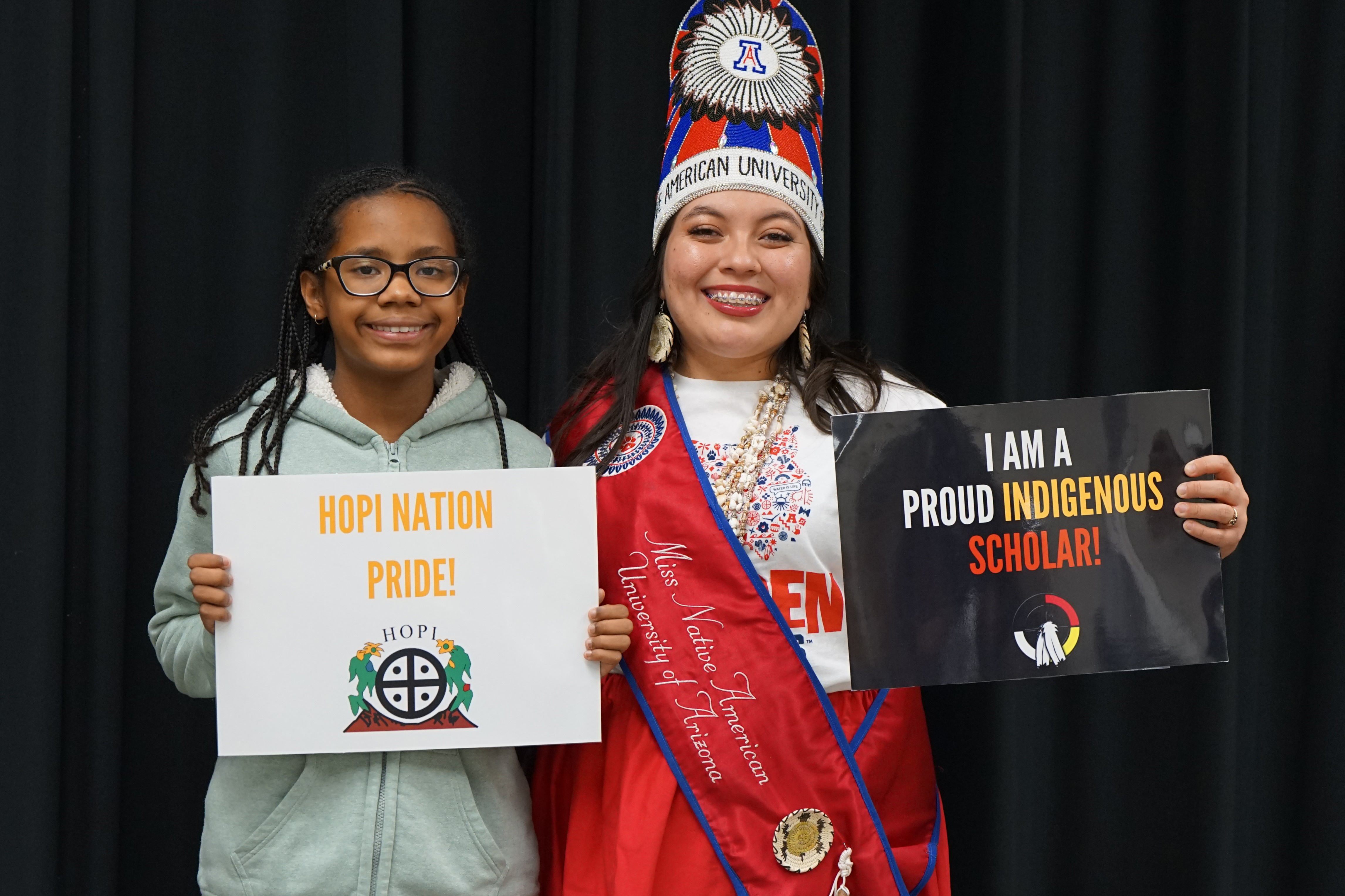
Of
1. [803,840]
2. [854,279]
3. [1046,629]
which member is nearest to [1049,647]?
[1046,629]

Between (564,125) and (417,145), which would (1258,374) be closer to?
(564,125)

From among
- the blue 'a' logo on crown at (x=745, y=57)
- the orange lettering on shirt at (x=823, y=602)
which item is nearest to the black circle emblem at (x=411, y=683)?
the orange lettering on shirt at (x=823, y=602)

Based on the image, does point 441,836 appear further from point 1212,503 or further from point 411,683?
point 1212,503

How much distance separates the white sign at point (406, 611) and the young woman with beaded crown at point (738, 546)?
16 centimetres

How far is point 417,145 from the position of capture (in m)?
2.05

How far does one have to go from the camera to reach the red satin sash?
1.50 metres

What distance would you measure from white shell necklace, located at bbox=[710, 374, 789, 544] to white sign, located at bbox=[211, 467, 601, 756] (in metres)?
0.22

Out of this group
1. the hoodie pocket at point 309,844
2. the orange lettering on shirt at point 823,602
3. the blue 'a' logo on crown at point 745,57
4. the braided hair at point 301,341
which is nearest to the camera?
the hoodie pocket at point 309,844

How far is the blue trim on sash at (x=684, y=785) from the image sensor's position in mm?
1491

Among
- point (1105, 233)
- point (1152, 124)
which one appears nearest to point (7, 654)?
point (1105, 233)

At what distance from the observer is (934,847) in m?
1.59

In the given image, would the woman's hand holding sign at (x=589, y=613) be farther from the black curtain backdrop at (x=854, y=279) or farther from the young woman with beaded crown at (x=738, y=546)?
the black curtain backdrop at (x=854, y=279)

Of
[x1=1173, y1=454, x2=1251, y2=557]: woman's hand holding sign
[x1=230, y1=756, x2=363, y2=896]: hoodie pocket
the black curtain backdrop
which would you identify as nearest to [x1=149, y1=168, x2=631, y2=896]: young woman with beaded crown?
[x1=230, y1=756, x2=363, y2=896]: hoodie pocket

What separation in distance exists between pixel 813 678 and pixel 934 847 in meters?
0.31
